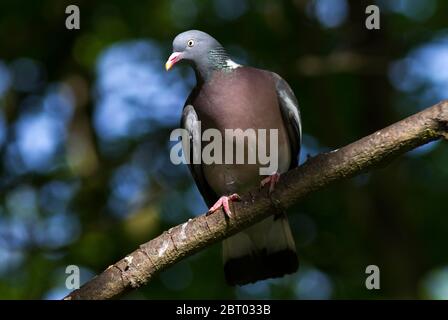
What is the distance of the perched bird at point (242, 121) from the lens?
6.21 metres

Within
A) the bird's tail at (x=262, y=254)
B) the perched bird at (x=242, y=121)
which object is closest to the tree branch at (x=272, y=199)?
the perched bird at (x=242, y=121)

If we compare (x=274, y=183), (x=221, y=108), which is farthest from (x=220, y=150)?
(x=274, y=183)

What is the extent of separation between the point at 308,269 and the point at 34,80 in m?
3.62

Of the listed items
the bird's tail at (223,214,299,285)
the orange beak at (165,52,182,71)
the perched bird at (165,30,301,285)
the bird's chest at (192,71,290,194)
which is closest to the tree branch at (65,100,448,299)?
the bird's chest at (192,71,290,194)

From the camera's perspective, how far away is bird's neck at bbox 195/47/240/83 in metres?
6.44

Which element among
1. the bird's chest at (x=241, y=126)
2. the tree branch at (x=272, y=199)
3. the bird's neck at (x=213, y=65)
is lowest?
the tree branch at (x=272, y=199)

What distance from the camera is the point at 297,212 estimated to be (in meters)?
8.28

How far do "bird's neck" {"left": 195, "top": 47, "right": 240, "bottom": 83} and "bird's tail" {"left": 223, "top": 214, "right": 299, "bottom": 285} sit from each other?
1265 mm

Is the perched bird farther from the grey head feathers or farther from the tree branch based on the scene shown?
the tree branch

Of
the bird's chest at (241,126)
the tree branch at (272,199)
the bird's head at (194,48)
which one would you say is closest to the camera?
the tree branch at (272,199)

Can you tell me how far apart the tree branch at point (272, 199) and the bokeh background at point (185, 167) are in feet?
9.44

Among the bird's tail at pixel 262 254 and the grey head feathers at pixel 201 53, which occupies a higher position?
the grey head feathers at pixel 201 53

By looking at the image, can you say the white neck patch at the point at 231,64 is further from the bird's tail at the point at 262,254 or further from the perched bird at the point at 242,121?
the bird's tail at the point at 262,254
